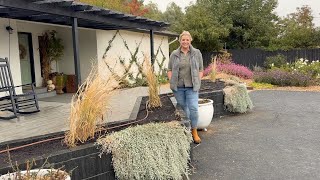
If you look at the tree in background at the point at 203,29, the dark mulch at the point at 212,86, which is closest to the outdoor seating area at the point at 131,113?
the dark mulch at the point at 212,86

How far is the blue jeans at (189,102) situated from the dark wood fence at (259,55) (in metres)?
14.5

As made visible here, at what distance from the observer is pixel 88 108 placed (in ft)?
10.4

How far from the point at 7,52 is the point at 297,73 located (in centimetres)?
1044

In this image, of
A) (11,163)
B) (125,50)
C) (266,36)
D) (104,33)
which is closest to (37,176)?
(11,163)

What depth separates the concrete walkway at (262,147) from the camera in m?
3.63

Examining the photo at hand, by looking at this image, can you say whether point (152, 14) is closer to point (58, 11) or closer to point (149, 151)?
point (58, 11)

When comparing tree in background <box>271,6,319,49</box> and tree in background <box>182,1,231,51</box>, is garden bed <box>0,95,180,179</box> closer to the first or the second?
tree in background <box>182,1,231,51</box>

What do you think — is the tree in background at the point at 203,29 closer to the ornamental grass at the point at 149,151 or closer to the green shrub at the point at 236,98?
the green shrub at the point at 236,98

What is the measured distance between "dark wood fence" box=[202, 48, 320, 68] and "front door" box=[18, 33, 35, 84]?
42.1 ft

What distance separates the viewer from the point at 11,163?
8.43ft

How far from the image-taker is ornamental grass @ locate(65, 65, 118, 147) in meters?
3.14

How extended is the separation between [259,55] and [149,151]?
54.9 ft

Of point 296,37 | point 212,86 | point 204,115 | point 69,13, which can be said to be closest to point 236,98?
point 212,86

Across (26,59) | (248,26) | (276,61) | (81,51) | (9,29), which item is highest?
(248,26)
